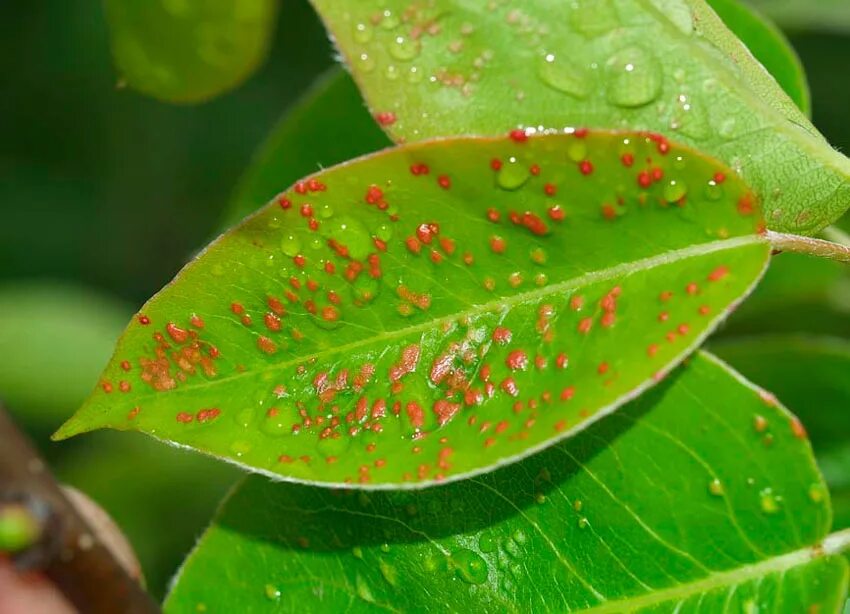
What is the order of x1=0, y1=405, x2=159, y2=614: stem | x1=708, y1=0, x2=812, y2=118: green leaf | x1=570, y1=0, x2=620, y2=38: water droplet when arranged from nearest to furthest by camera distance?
x1=0, y1=405, x2=159, y2=614: stem → x1=570, y1=0, x2=620, y2=38: water droplet → x1=708, y1=0, x2=812, y2=118: green leaf

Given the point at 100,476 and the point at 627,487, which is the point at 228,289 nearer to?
the point at 627,487

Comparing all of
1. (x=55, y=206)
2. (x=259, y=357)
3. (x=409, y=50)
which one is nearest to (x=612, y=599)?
(x=259, y=357)

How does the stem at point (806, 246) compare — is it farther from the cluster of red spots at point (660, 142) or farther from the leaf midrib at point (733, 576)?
the leaf midrib at point (733, 576)

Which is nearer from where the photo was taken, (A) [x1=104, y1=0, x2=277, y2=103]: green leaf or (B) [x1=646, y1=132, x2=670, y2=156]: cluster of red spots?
(B) [x1=646, y1=132, x2=670, y2=156]: cluster of red spots

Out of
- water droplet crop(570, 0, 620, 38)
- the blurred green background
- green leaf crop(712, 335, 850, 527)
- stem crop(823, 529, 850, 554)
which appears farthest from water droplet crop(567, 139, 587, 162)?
the blurred green background

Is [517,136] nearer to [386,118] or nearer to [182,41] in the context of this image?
[386,118]

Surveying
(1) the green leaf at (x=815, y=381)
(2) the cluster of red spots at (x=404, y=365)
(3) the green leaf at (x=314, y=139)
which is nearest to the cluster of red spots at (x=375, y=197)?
(2) the cluster of red spots at (x=404, y=365)

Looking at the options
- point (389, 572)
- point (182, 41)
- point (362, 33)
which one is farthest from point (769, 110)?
point (182, 41)

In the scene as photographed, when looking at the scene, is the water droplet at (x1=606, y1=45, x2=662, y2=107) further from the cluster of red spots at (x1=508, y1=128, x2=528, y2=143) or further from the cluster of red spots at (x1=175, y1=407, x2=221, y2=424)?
the cluster of red spots at (x1=175, y1=407, x2=221, y2=424)
